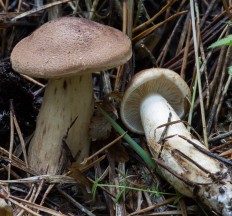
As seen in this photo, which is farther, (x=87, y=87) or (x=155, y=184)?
(x=87, y=87)

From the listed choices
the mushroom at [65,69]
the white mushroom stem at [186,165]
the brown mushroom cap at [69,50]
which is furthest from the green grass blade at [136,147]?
the brown mushroom cap at [69,50]

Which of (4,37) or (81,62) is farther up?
(81,62)

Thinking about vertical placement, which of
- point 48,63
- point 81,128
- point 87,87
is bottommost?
point 81,128

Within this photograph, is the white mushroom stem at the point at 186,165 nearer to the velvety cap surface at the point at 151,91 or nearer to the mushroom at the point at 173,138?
the mushroom at the point at 173,138

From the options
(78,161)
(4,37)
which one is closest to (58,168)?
(78,161)

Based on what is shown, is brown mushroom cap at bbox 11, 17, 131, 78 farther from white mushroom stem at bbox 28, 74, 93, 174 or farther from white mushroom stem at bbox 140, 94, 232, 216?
white mushroom stem at bbox 140, 94, 232, 216

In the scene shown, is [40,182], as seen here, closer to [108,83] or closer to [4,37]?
[108,83]

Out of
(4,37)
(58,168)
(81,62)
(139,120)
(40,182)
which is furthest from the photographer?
(4,37)
